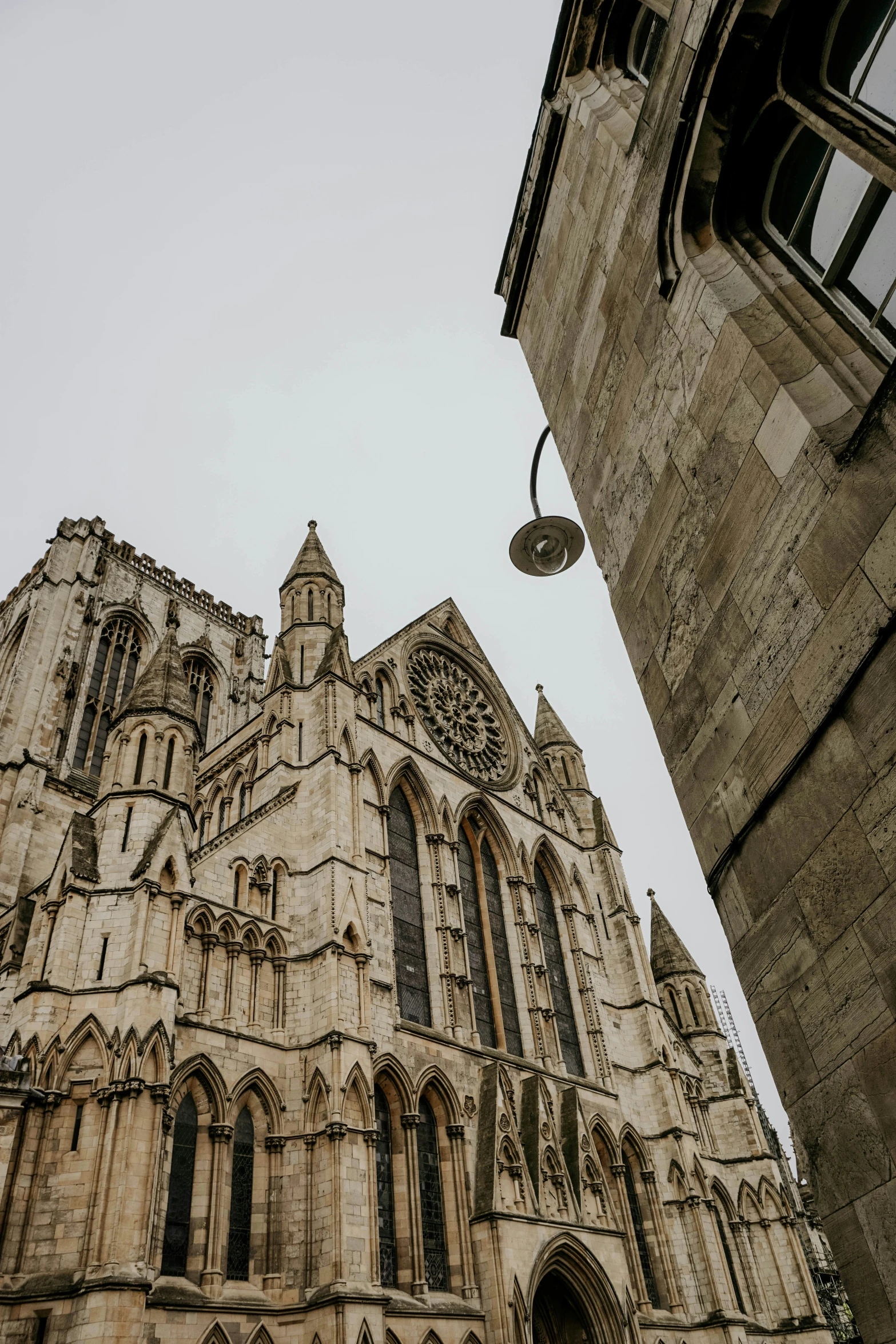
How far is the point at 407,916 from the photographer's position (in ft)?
61.9

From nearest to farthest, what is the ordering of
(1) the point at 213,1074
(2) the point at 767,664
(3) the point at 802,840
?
(3) the point at 802,840
(2) the point at 767,664
(1) the point at 213,1074

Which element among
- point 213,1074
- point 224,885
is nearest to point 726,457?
point 213,1074

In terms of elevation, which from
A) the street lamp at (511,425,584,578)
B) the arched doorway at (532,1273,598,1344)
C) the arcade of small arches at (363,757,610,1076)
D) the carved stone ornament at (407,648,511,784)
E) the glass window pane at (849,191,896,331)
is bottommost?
the arched doorway at (532,1273,598,1344)

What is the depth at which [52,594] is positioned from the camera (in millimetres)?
33438

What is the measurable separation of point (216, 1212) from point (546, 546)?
10477mm

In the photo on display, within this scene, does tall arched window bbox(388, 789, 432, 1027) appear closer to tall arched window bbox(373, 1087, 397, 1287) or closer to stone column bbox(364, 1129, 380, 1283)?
tall arched window bbox(373, 1087, 397, 1287)

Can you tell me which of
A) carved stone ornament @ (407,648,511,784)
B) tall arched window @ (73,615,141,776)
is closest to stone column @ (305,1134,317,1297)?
carved stone ornament @ (407,648,511,784)

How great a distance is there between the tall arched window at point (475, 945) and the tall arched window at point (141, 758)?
27.5 feet

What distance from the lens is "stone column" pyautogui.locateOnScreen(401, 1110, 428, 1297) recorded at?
14094mm

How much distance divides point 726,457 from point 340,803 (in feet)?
43.9

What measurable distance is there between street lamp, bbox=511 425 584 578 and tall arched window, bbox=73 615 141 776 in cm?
2250

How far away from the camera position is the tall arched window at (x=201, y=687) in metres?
37.0

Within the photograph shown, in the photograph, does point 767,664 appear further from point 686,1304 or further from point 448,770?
point 686,1304

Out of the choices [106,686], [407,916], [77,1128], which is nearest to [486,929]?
[407,916]
